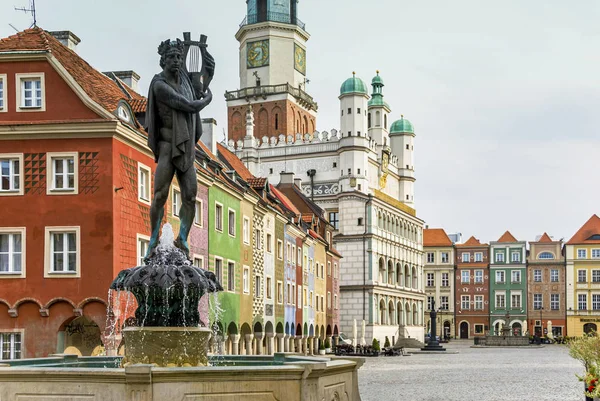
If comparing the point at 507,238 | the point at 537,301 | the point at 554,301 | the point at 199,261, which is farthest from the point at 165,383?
the point at 507,238

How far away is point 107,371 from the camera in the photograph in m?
10.2

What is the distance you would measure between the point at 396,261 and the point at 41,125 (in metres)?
68.8

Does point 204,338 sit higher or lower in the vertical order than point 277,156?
lower

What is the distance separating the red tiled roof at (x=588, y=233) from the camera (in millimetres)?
114319

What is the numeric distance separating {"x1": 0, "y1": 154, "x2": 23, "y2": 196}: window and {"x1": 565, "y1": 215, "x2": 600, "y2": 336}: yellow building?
9548cm

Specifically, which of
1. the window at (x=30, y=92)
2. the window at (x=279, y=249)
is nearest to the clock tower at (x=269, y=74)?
the window at (x=279, y=249)

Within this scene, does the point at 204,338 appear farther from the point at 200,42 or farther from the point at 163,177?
the point at 200,42

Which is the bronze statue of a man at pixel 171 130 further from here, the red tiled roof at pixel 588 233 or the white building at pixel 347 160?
the red tiled roof at pixel 588 233

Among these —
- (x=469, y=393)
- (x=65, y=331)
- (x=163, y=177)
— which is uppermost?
(x=163, y=177)

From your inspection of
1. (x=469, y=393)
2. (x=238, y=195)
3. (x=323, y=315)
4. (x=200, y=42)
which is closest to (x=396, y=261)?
(x=323, y=315)

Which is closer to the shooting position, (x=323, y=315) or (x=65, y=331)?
(x=65, y=331)

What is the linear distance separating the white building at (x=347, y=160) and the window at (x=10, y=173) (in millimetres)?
48775

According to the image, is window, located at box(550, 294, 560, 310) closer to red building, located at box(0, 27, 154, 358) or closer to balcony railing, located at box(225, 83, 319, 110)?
balcony railing, located at box(225, 83, 319, 110)

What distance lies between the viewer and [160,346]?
1232 centimetres
